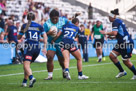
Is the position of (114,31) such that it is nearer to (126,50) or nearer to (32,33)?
(126,50)

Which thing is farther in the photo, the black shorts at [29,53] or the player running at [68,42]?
the player running at [68,42]

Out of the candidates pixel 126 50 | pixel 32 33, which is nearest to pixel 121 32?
pixel 126 50

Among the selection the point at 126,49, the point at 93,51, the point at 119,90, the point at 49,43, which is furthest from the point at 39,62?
the point at 119,90

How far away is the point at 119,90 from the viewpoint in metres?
7.74

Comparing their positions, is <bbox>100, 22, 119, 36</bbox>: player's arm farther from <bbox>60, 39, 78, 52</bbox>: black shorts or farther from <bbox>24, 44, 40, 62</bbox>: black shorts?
<bbox>24, 44, 40, 62</bbox>: black shorts

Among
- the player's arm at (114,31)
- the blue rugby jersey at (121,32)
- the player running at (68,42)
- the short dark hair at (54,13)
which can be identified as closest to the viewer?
the player's arm at (114,31)

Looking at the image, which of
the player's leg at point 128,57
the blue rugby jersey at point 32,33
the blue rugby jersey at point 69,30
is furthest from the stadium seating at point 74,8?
the blue rugby jersey at point 32,33

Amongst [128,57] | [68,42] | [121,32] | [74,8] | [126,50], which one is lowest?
[128,57]

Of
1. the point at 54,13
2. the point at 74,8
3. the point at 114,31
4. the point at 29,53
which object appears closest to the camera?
the point at 29,53

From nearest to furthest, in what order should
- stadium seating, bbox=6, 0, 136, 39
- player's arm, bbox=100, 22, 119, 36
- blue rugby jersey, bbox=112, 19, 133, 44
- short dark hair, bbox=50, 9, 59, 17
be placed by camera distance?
player's arm, bbox=100, 22, 119, 36, blue rugby jersey, bbox=112, 19, 133, 44, short dark hair, bbox=50, 9, 59, 17, stadium seating, bbox=6, 0, 136, 39

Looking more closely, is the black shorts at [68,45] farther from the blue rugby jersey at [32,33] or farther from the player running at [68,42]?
the blue rugby jersey at [32,33]

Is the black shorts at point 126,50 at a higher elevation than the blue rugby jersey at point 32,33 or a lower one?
lower

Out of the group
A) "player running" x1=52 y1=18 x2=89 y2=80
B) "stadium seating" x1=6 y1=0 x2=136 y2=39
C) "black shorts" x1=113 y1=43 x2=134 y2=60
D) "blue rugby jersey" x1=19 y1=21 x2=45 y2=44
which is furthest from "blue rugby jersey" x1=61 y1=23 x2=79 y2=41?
"stadium seating" x1=6 y1=0 x2=136 y2=39

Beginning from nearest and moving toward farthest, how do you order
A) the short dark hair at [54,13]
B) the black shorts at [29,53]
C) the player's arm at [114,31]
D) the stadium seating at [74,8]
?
1. the black shorts at [29,53]
2. the player's arm at [114,31]
3. the short dark hair at [54,13]
4. the stadium seating at [74,8]
